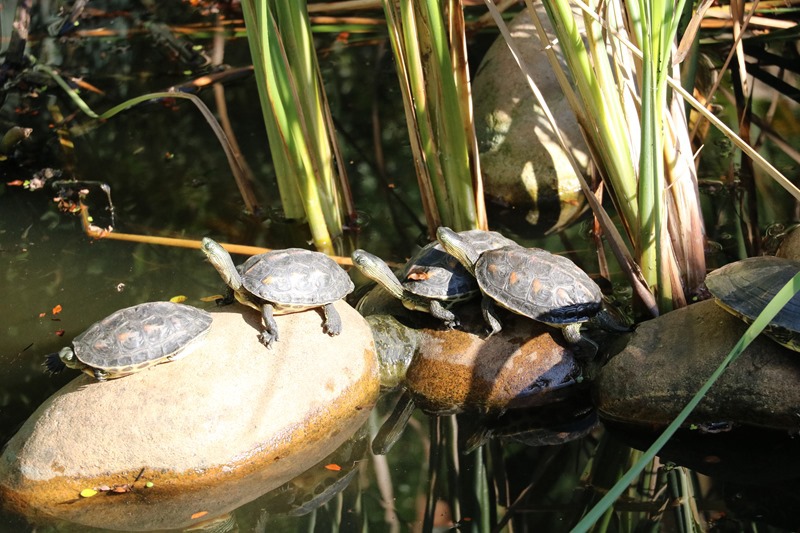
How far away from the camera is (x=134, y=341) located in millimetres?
3553

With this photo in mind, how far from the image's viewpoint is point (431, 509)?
3.41m

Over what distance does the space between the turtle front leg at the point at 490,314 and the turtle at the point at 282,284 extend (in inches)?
26.0

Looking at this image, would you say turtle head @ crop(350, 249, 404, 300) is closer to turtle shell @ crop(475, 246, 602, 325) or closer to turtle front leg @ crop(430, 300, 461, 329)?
turtle front leg @ crop(430, 300, 461, 329)

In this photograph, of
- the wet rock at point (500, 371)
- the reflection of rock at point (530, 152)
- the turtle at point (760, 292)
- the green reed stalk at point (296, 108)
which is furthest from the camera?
the reflection of rock at point (530, 152)

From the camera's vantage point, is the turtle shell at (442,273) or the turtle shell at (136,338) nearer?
the turtle shell at (136,338)

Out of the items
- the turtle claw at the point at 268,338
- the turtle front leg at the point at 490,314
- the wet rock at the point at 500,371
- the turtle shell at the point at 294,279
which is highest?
the turtle shell at the point at 294,279

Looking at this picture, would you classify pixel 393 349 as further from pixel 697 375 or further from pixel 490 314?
pixel 697 375

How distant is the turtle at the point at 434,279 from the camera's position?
401cm

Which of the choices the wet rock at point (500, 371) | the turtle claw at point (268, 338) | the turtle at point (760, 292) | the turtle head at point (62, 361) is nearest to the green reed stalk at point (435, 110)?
the wet rock at point (500, 371)

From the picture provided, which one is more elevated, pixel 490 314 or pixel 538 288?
pixel 538 288

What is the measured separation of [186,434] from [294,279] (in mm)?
853

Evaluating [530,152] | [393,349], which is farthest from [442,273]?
[530,152]

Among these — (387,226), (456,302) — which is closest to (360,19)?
(387,226)

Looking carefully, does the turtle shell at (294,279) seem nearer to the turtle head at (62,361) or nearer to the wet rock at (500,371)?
the wet rock at (500,371)
